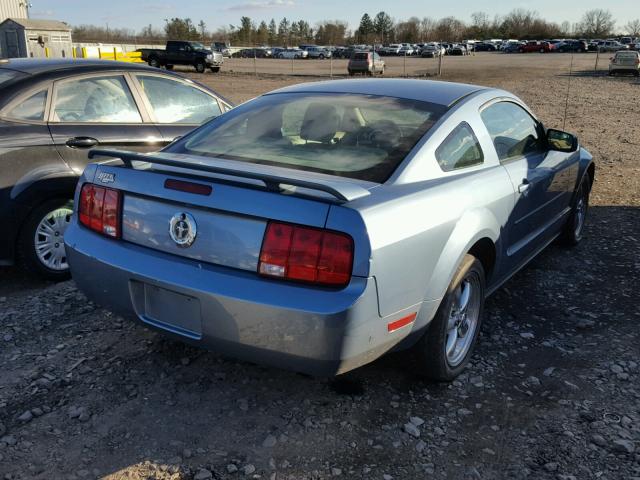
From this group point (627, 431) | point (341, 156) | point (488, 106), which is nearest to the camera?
point (627, 431)

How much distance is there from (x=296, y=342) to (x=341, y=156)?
3.61ft

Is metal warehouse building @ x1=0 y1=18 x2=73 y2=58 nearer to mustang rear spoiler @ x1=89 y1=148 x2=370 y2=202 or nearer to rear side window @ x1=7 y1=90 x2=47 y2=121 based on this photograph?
rear side window @ x1=7 y1=90 x2=47 y2=121

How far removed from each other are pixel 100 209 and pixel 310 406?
1439 mm

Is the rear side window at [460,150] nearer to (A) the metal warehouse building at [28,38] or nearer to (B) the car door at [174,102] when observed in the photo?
(B) the car door at [174,102]

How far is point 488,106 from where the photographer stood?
3852 millimetres

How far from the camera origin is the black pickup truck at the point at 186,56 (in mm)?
39031

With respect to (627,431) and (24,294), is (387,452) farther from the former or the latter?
(24,294)

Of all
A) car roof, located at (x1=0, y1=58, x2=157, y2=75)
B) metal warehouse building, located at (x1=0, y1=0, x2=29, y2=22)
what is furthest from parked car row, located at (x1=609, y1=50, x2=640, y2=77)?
metal warehouse building, located at (x1=0, y1=0, x2=29, y2=22)

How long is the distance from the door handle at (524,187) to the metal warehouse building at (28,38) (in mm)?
Answer: 34898

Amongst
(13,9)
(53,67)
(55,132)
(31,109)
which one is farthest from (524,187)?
(13,9)

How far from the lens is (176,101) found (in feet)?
18.2

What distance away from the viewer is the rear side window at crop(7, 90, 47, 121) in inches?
175

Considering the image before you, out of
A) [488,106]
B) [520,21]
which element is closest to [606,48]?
[520,21]

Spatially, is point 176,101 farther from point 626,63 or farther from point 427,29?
point 427,29
